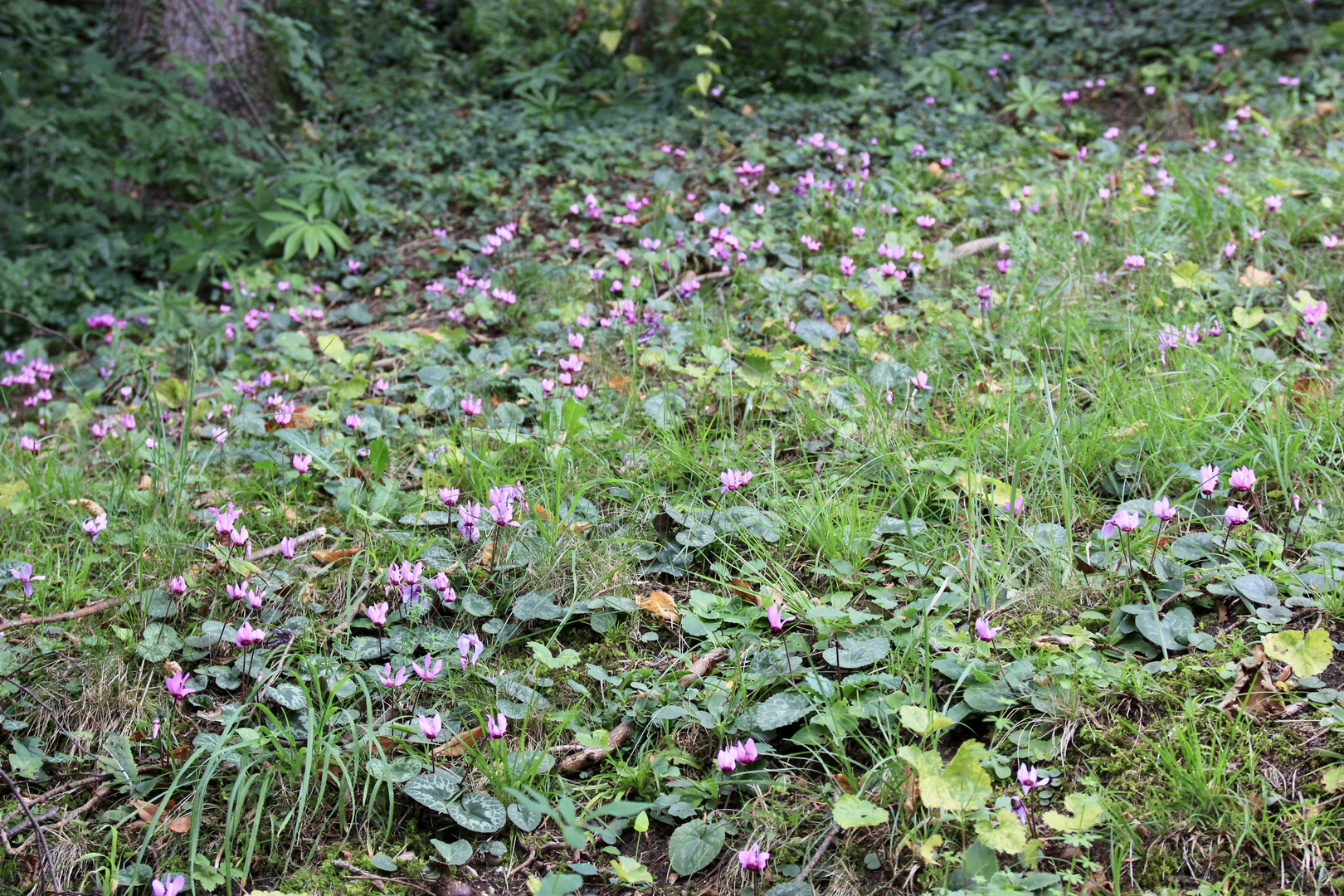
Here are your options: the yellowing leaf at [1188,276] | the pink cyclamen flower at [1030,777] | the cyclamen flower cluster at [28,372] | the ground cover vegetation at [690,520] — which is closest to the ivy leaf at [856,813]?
the ground cover vegetation at [690,520]

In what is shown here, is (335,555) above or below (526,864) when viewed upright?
above

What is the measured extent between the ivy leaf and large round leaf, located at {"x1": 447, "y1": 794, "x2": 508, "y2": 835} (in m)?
0.65

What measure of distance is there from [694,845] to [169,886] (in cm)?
89

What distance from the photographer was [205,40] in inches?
204

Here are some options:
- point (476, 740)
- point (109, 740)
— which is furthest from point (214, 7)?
point (476, 740)

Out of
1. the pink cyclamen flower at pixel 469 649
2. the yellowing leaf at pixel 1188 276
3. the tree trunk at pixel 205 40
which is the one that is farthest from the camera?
the tree trunk at pixel 205 40

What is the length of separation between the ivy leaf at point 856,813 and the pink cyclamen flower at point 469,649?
832mm

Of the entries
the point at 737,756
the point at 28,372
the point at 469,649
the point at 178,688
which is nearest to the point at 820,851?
the point at 737,756

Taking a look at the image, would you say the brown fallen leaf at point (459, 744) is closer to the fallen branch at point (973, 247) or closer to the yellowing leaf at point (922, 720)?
the yellowing leaf at point (922, 720)

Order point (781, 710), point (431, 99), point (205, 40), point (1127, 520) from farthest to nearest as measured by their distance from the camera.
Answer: point (431, 99)
point (205, 40)
point (1127, 520)
point (781, 710)

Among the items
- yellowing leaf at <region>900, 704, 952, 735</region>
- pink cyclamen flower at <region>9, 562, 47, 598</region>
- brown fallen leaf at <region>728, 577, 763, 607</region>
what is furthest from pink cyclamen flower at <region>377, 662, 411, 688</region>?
yellowing leaf at <region>900, 704, 952, 735</region>

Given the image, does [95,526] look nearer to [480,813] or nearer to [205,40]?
[480,813]

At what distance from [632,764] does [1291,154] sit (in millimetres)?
4244

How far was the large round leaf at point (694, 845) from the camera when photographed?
61.9 inches
